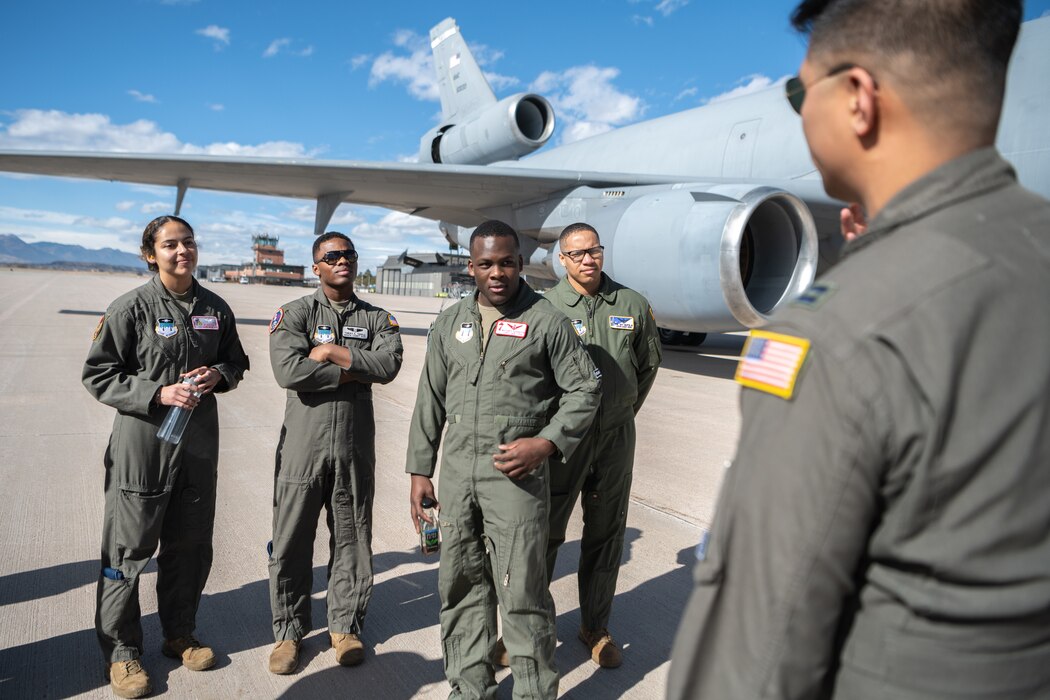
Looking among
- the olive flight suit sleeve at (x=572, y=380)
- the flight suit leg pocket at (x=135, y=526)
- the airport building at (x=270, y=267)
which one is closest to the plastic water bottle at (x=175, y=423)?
the flight suit leg pocket at (x=135, y=526)

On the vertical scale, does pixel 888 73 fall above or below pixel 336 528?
above

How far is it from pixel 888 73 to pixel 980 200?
21 cm

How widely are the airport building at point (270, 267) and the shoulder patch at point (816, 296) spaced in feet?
263

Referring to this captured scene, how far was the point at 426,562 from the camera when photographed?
3693 millimetres

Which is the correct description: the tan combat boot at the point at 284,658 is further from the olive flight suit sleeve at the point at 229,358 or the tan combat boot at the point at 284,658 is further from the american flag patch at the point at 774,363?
the american flag patch at the point at 774,363

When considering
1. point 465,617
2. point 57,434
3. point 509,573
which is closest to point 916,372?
point 509,573

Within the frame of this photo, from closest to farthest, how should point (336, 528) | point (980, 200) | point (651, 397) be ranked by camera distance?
point (980, 200), point (336, 528), point (651, 397)

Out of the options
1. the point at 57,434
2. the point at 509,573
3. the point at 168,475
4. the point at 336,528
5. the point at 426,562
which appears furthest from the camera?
the point at 57,434

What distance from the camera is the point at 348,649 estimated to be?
271cm

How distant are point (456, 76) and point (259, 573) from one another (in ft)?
46.3

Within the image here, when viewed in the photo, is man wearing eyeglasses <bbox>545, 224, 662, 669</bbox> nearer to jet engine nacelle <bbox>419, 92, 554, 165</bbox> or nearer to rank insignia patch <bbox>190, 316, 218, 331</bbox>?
rank insignia patch <bbox>190, 316, 218, 331</bbox>

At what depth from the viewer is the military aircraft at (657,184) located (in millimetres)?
7020

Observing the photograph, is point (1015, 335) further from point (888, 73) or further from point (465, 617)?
point (465, 617)

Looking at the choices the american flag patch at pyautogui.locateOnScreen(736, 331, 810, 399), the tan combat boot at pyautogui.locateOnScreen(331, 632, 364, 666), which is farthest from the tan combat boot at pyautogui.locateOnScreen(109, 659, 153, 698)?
the american flag patch at pyautogui.locateOnScreen(736, 331, 810, 399)
